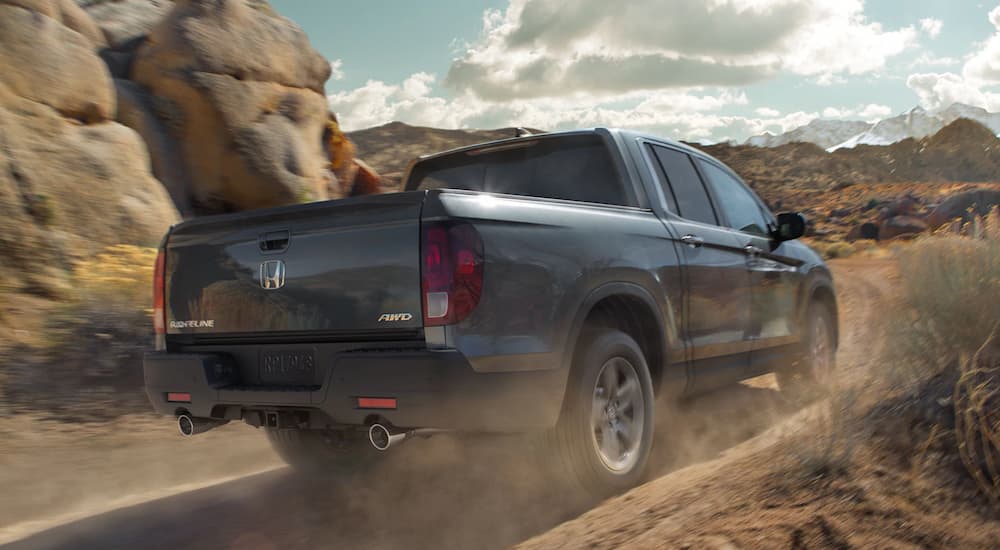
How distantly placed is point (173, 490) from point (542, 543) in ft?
8.93

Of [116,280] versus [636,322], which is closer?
[636,322]

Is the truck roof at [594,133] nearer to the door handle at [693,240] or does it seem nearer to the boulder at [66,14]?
the door handle at [693,240]

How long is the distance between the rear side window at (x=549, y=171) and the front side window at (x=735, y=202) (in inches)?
45.8

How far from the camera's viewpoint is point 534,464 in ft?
17.5

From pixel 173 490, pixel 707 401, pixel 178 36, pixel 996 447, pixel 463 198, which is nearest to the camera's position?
pixel 996 447

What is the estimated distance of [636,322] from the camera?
507 centimetres

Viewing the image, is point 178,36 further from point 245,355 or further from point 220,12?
point 245,355

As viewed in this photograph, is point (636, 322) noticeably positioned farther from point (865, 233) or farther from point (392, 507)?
point (865, 233)

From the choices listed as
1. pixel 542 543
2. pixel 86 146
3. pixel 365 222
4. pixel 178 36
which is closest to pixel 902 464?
pixel 542 543

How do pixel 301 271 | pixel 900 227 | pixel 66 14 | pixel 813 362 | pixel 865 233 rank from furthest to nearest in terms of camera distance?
pixel 865 233, pixel 900 227, pixel 66 14, pixel 813 362, pixel 301 271

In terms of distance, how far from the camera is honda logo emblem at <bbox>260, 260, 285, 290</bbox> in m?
4.24

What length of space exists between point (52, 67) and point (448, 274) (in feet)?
32.3

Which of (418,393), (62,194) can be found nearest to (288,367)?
(418,393)

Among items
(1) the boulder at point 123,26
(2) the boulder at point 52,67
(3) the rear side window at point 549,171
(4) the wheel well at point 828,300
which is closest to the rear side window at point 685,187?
(3) the rear side window at point 549,171
